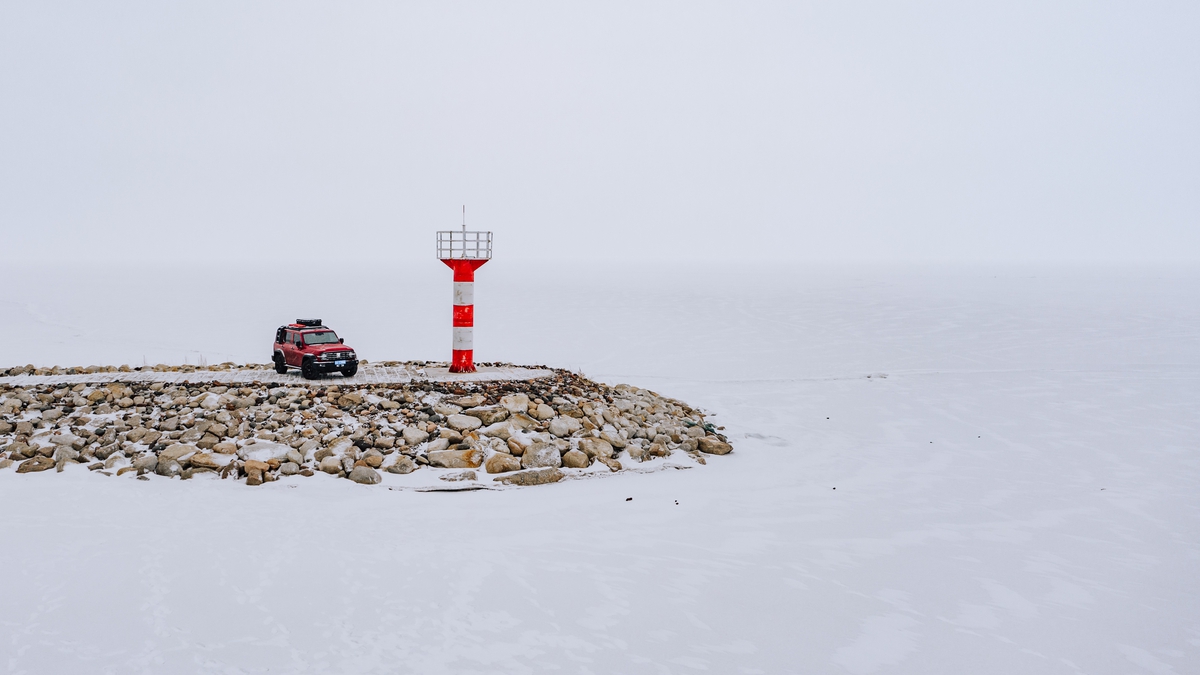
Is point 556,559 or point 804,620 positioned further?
point 556,559

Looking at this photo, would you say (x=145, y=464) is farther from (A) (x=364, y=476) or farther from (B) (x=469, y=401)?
(B) (x=469, y=401)

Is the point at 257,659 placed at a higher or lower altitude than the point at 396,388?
lower

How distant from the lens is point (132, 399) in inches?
802

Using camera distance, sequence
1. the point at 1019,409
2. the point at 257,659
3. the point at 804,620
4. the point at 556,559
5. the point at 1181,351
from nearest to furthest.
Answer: the point at 257,659
the point at 804,620
the point at 556,559
the point at 1019,409
the point at 1181,351

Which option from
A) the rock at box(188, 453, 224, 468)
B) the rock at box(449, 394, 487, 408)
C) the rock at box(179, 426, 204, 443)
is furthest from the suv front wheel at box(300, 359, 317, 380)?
the rock at box(188, 453, 224, 468)

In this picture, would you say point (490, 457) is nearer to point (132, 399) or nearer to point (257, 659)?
point (257, 659)

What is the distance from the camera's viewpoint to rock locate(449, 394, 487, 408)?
20188 millimetres

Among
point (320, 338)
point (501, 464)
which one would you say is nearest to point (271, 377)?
point (320, 338)

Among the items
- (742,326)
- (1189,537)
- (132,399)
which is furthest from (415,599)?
(742,326)

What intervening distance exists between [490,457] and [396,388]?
4.20m

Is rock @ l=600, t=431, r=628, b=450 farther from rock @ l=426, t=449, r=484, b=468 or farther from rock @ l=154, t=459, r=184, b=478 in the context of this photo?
rock @ l=154, t=459, r=184, b=478

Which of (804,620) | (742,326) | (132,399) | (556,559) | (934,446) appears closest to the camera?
(804,620)

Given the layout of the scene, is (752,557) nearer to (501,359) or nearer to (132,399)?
(132,399)

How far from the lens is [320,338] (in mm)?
22734
